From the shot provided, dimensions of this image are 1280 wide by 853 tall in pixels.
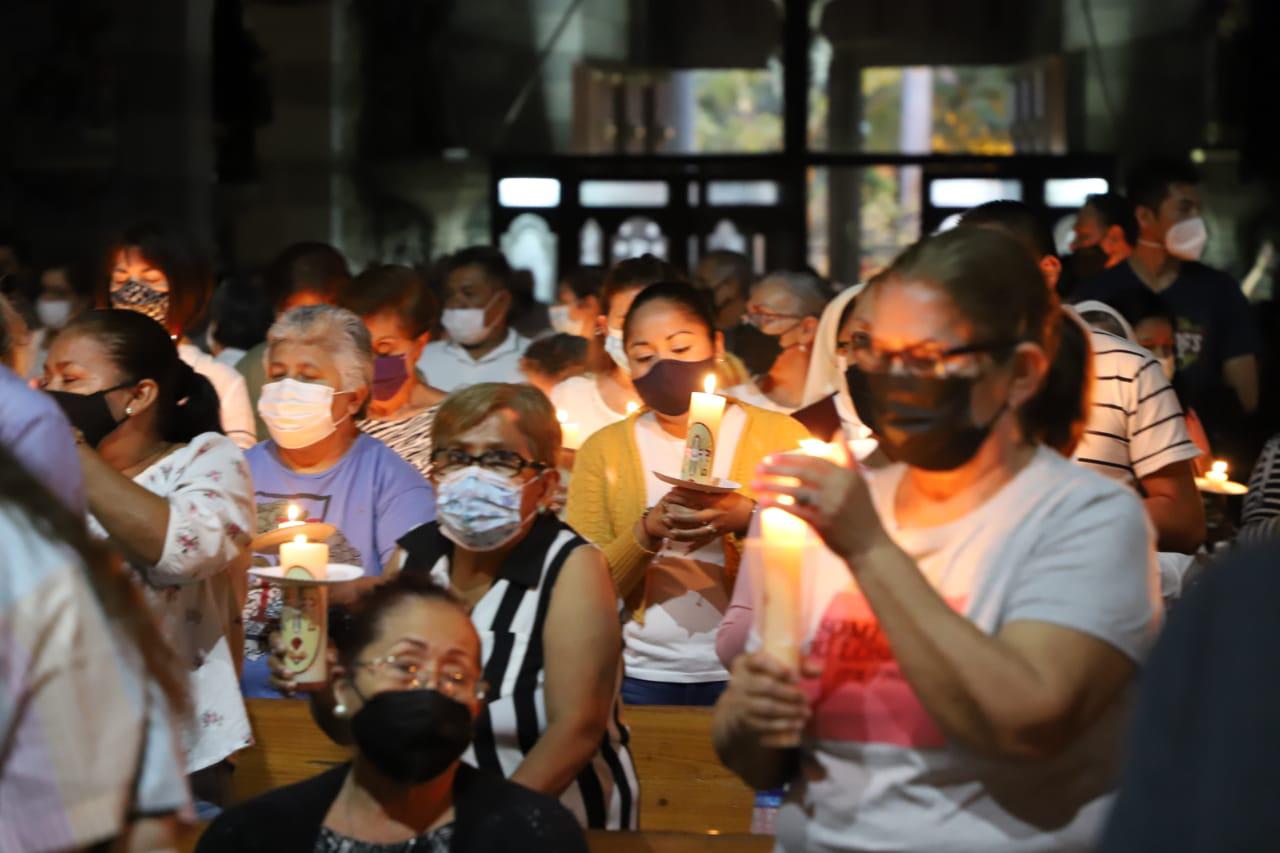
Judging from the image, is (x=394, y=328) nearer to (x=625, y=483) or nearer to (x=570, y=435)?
(x=570, y=435)

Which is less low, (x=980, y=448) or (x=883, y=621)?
(x=980, y=448)

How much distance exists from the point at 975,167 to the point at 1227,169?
1.73 meters

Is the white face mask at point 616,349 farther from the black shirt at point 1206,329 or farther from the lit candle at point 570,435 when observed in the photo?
the black shirt at point 1206,329

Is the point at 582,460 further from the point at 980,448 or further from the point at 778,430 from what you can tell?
the point at 980,448

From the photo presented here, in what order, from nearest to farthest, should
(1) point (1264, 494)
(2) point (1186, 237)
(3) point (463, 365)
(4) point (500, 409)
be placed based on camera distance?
1. (4) point (500, 409)
2. (1) point (1264, 494)
3. (2) point (1186, 237)
4. (3) point (463, 365)


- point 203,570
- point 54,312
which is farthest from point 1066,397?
point 54,312

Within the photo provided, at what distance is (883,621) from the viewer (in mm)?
2510

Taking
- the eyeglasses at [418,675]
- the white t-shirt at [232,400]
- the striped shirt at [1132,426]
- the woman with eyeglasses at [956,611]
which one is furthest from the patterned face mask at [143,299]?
the woman with eyeglasses at [956,611]

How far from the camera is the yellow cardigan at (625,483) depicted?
4961mm

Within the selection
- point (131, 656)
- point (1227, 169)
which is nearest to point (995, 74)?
point (1227, 169)

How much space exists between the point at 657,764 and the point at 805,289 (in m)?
3.54

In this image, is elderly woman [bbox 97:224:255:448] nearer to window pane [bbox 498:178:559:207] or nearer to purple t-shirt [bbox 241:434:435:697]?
purple t-shirt [bbox 241:434:435:697]

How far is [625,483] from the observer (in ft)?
16.9

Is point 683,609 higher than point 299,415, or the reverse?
point 299,415
